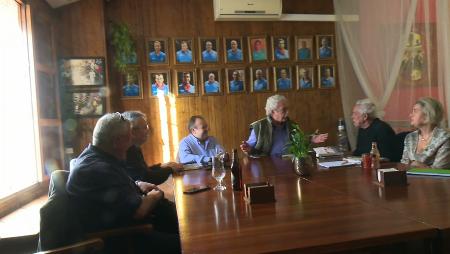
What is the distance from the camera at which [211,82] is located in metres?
4.41

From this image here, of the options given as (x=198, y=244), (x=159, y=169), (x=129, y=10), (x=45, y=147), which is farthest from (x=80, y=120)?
(x=198, y=244)

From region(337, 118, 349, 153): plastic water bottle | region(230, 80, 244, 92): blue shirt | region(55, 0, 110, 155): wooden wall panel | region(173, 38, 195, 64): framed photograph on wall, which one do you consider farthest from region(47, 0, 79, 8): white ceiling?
region(337, 118, 349, 153): plastic water bottle

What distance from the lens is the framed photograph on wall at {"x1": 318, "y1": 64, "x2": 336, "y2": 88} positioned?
184 inches

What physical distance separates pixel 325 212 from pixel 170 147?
306 centimetres

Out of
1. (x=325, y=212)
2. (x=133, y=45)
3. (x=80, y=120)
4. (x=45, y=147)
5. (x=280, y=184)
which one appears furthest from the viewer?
(x=133, y=45)

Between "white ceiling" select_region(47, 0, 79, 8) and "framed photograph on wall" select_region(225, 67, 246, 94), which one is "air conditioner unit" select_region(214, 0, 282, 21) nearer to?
"framed photograph on wall" select_region(225, 67, 246, 94)

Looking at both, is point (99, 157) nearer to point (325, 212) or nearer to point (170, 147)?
point (325, 212)

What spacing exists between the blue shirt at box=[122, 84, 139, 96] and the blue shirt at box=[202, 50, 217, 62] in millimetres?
870

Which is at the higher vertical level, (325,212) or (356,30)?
(356,30)

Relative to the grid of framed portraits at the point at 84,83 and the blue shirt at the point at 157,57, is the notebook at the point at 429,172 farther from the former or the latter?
the grid of framed portraits at the point at 84,83

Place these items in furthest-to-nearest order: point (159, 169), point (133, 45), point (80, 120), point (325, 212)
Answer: point (133, 45) < point (80, 120) < point (159, 169) < point (325, 212)

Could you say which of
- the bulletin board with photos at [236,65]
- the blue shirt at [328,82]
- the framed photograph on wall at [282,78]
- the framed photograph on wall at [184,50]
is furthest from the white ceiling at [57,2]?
the blue shirt at [328,82]

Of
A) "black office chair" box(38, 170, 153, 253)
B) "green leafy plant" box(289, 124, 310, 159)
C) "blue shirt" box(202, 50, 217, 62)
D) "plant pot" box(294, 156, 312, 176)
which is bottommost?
"black office chair" box(38, 170, 153, 253)

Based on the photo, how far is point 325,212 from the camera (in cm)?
148
